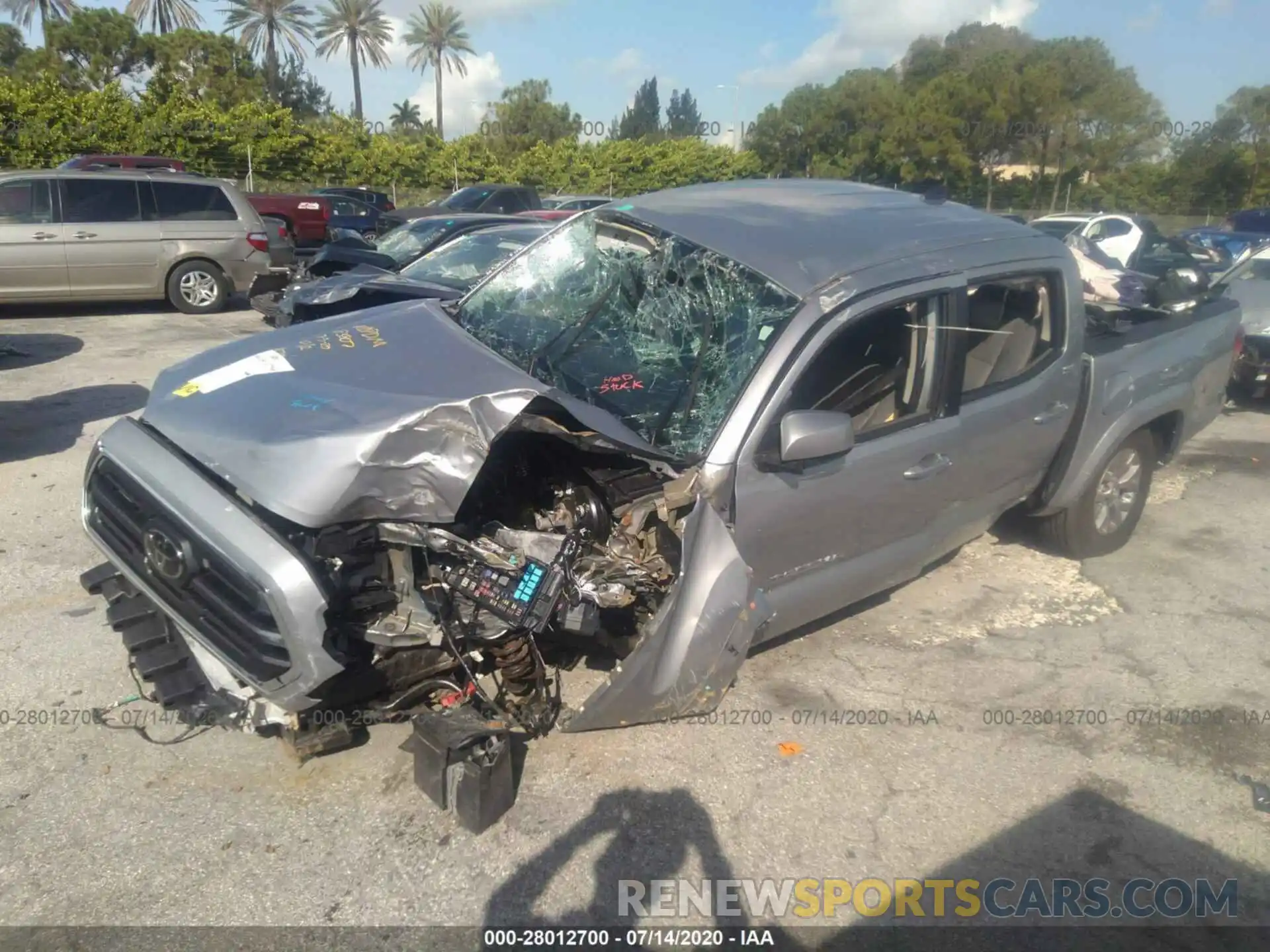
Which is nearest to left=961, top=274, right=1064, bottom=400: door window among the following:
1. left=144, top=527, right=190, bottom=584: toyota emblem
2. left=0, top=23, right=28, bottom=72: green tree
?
left=144, top=527, right=190, bottom=584: toyota emblem

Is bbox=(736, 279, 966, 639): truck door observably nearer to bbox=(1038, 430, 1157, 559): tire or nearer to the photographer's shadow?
the photographer's shadow

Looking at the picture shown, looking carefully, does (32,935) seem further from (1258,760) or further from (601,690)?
(1258,760)

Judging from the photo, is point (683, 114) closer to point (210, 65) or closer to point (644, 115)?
point (644, 115)

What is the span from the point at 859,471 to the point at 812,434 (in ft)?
1.55

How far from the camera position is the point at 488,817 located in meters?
2.93

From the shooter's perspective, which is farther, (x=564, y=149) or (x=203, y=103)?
(x=564, y=149)

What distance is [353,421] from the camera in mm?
2975

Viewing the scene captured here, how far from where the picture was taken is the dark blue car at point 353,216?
20406 millimetres

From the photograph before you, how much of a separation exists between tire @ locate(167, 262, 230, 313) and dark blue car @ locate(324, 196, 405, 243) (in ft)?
27.0

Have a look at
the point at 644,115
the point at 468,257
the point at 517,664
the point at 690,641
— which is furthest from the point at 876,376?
the point at 644,115

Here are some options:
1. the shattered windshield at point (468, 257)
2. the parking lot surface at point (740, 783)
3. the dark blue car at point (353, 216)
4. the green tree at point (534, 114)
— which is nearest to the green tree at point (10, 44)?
the green tree at point (534, 114)

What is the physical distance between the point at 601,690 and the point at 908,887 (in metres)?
1.14

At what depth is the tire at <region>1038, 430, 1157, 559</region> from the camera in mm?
5020

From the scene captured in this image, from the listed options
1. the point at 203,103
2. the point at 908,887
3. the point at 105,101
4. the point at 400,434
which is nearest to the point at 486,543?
the point at 400,434
